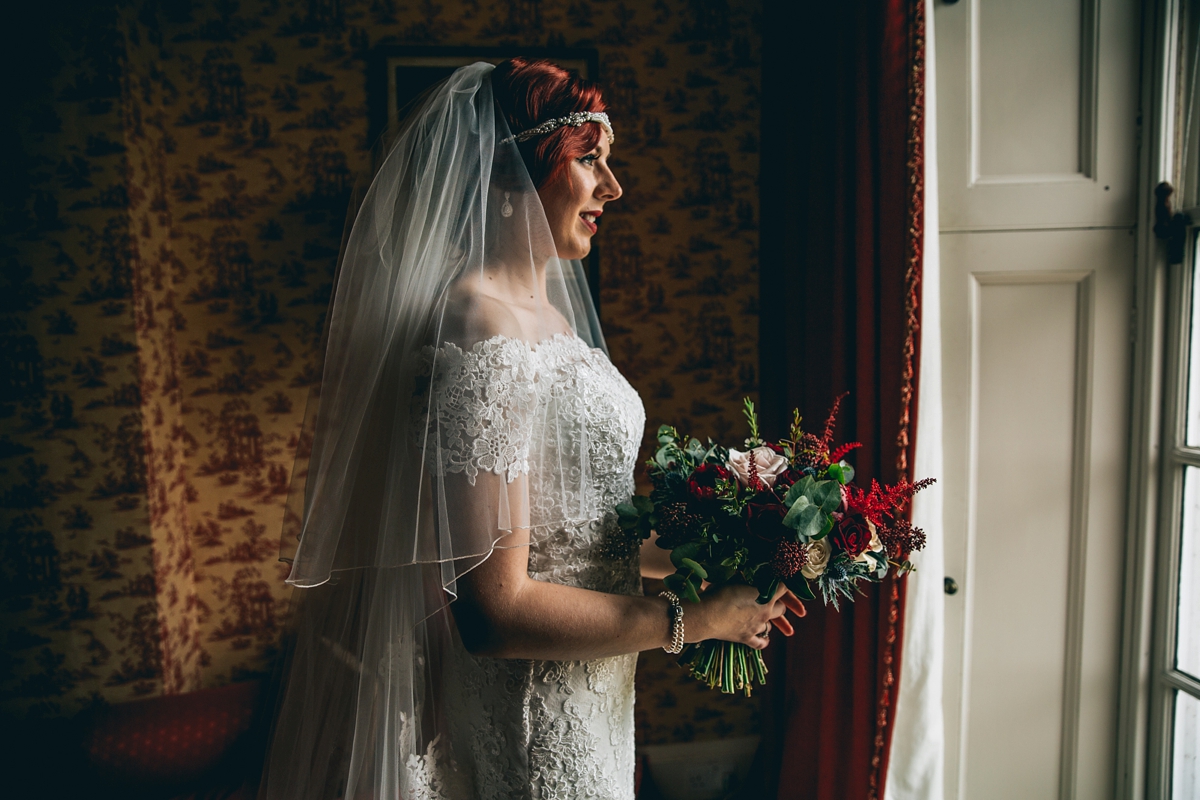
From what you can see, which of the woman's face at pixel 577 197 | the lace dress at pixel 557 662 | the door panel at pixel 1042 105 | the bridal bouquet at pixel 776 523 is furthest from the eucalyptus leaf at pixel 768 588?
the door panel at pixel 1042 105

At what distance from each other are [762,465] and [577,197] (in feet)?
1.94

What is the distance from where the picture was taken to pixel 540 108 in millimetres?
1197

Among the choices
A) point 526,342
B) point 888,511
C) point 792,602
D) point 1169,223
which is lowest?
point 792,602

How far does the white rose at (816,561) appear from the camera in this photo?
107 centimetres

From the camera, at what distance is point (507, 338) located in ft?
3.40

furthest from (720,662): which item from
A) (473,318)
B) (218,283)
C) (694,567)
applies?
(218,283)

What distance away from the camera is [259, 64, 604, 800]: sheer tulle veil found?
1074mm

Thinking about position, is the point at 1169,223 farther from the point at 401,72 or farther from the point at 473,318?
the point at 401,72

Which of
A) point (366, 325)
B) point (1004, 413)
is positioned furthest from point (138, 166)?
point (1004, 413)

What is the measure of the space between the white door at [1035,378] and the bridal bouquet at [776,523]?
0.69 m

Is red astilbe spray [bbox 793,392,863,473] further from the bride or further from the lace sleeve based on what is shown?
the lace sleeve

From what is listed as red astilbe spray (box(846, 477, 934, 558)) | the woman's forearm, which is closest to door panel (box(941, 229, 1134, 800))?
red astilbe spray (box(846, 477, 934, 558))

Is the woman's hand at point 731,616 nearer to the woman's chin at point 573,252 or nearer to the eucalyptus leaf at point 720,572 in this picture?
the eucalyptus leaf at point 720,572

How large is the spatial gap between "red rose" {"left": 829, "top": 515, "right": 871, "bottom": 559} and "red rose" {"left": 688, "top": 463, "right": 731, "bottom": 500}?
0.66ft
